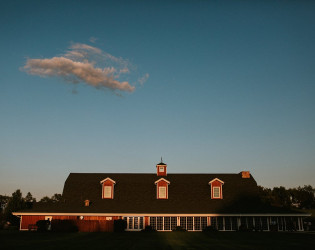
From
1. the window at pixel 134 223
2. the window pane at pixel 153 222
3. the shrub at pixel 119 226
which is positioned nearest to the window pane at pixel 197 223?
the window pane at pixel 153 222

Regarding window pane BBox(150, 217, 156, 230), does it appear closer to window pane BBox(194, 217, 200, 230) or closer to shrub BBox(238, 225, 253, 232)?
window pane BBox(194, 217, 200, 230)

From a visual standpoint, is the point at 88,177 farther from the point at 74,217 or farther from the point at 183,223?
the point at 183,223

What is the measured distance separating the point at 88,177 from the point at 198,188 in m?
17.9

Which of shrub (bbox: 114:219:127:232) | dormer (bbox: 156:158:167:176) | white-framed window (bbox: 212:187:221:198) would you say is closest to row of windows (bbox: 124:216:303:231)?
shrub (bbox: 114:219:127:232)

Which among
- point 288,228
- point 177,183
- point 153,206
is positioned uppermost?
point 177,183

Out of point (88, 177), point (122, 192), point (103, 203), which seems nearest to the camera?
point (103, 203)

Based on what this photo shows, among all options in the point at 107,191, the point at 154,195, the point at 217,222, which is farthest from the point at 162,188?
the point at 217,222

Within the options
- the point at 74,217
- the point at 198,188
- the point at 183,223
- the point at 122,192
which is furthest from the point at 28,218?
the point at 198,188

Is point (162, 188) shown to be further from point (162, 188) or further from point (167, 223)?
point (167, 223)

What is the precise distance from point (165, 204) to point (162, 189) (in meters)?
3.00

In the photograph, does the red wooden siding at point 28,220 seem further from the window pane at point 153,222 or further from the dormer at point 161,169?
the dormer at point 161,169

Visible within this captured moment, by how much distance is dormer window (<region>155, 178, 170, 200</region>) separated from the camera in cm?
4816

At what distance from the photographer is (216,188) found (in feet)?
A: 160

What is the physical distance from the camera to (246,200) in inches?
1874
